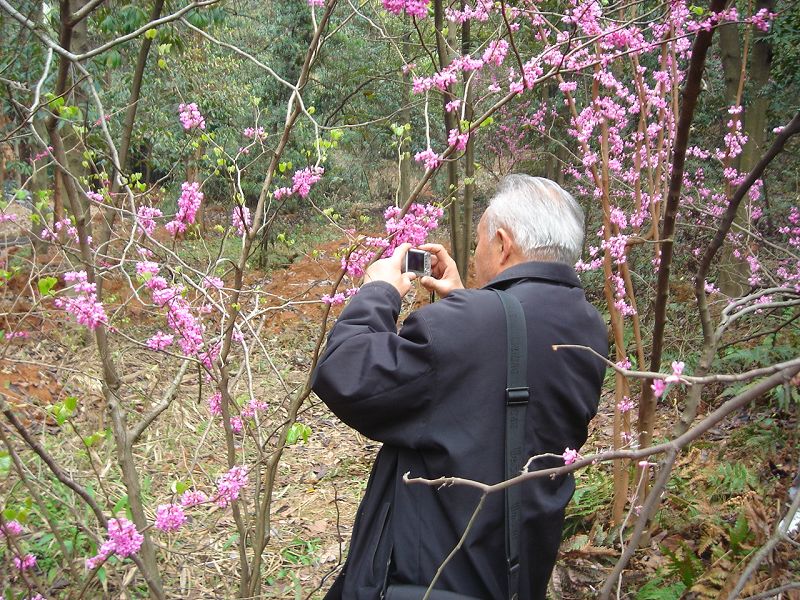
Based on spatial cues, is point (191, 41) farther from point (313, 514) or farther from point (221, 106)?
point (313, 514)

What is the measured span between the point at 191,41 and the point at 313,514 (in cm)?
797

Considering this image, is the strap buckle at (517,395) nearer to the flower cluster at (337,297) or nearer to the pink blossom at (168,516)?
the flower cluster at (337,297)

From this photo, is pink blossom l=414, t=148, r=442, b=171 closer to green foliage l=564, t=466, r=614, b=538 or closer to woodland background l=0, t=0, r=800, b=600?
woodland background l=0, t=0, r=800, b=600

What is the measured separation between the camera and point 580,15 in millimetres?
2447

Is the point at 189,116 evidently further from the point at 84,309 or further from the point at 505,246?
the point at 505,246

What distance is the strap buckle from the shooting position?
140 centimetres

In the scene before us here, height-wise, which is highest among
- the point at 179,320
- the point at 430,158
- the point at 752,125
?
the point at 752,125

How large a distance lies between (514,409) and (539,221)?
471mm

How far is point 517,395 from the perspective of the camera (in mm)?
1401

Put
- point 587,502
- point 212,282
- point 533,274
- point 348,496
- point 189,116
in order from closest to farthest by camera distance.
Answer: point 533,274, point 212,282, point 189,116, point 587,502, point 348,496

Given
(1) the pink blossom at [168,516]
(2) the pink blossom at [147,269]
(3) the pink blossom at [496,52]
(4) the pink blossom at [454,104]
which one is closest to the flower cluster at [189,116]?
(2) the pink blossom at [147,269]

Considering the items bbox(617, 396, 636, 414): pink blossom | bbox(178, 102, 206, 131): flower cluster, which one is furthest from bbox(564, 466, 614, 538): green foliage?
bbox(178, 102, 206, 131): flower cluster

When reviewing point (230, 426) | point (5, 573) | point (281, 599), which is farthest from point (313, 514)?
point (230, 426)

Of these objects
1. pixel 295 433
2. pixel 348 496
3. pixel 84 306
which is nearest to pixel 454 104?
pixel 295 433
